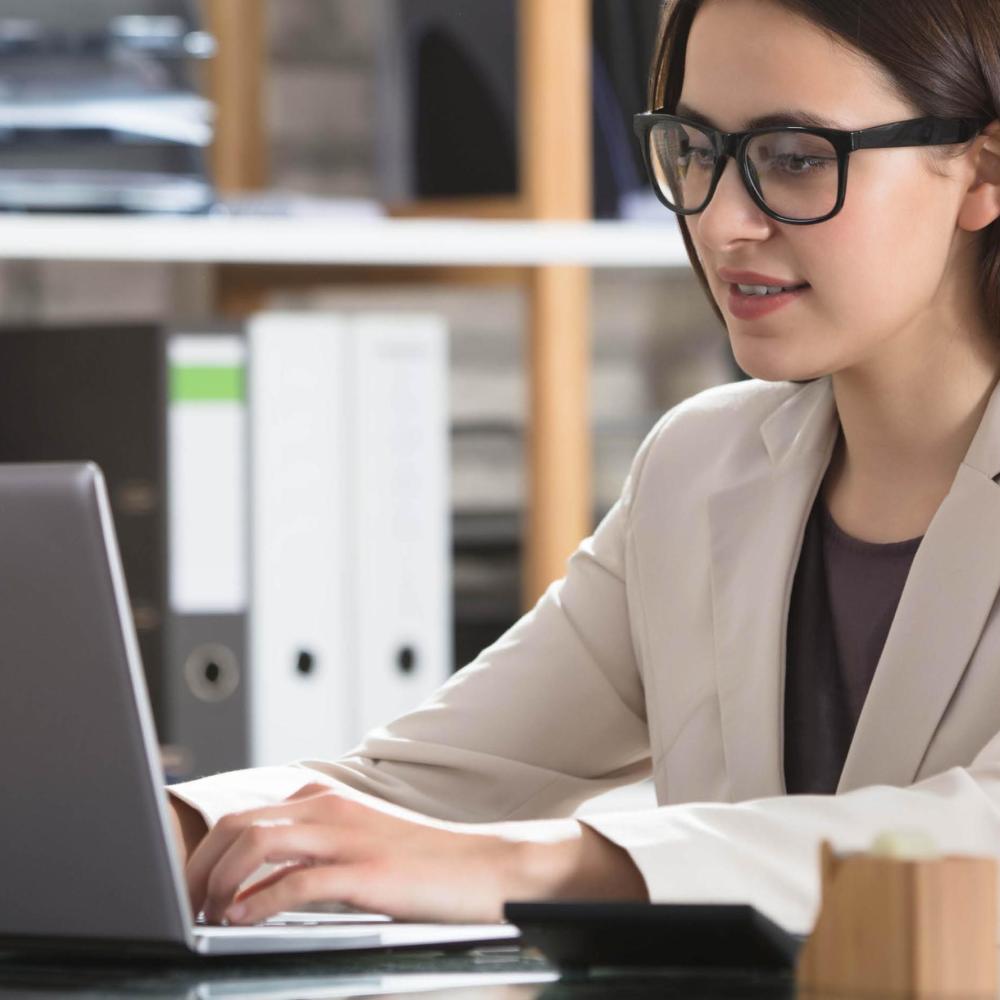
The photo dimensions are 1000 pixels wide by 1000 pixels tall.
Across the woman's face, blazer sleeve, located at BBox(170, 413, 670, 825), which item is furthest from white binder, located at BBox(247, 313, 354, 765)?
the woman's face

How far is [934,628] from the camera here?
1151mm

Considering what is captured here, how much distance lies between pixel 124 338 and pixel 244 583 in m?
0.31

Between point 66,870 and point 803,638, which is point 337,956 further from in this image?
point 803,638

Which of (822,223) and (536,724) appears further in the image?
(536,724)

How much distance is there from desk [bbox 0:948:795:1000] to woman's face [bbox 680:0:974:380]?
51 centimetres

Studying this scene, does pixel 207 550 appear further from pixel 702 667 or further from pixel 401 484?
pixel 702 667

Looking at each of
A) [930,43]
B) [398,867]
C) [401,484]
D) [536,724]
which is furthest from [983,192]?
[401,484]

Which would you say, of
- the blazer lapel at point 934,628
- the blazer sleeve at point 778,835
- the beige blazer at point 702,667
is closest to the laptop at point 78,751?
the blazer sleeve at point 778,835

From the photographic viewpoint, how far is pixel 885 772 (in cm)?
115

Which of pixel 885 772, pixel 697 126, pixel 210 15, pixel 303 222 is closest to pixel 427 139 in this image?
pixel 303 222

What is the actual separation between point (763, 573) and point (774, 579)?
0.04 feet

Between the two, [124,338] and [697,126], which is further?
[124,338]

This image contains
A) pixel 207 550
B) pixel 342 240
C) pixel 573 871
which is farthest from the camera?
pixel 342 240

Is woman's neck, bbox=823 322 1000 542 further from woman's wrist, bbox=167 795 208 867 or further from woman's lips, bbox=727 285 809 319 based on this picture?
woman's wrist, bbox=167 795 208 867
